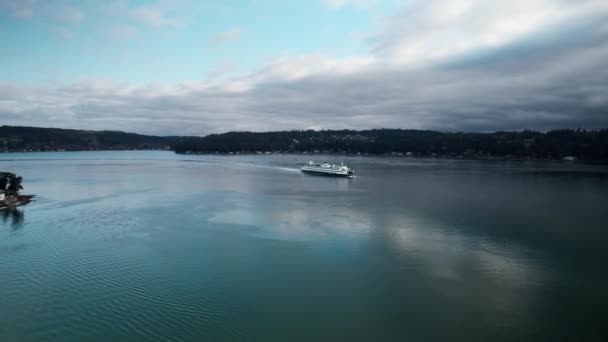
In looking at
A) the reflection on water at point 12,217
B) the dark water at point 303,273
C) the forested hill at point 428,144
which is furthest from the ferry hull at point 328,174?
the forested hill at point 428,144

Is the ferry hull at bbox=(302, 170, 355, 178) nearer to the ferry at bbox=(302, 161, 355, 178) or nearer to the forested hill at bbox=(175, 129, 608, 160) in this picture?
the ferry at bbox=(302, 161, 355, 178)

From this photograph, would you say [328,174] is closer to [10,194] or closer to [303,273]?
[10,194]

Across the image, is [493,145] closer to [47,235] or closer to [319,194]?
[319,194]

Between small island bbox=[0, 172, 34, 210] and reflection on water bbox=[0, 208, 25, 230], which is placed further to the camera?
small island bbox=[0, 172, 34, 210]

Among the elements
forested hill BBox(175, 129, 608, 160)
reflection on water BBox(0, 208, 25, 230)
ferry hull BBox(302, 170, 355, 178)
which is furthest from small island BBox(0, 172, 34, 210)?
forested hill BBox(175, 129, 608, 160)

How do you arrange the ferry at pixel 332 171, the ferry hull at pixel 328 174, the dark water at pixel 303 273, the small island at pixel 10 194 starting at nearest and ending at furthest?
the dark water at pixel 303 273 < the small island at pixel 10 194 < the ferry hull at pixel 328 174 < the ferry at pixel 332 171

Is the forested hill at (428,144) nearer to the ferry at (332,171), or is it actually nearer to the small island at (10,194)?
the ferry at (332,171)
